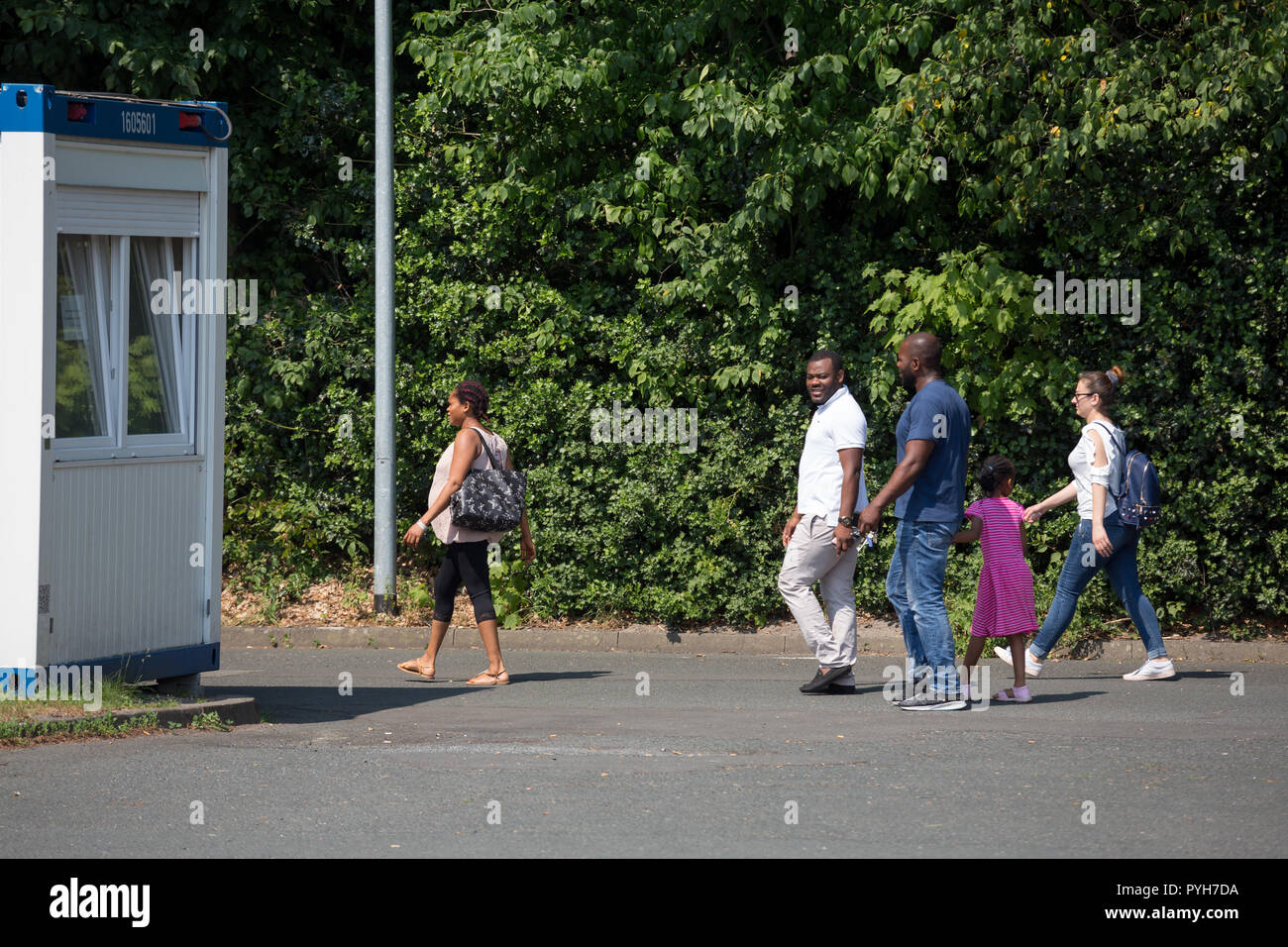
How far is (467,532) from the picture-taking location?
372 inches

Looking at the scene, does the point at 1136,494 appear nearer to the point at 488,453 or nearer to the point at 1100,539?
the point at 1100,539

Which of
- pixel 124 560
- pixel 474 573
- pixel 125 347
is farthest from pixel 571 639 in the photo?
pixel 125 347

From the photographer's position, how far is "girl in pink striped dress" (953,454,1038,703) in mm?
8805

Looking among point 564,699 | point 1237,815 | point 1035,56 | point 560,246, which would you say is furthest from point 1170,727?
point 560,246

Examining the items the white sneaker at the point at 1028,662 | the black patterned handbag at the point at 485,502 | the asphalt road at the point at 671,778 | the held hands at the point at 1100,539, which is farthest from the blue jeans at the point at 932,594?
the black patterned handbag at the point at 485,502

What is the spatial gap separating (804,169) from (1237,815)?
669 centimetres

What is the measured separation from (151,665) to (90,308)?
6.12 ft

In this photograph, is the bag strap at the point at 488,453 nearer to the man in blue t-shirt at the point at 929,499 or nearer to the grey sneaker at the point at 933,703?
the man in blue t-shirt at the point at 929,499

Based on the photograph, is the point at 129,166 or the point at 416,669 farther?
the point at 416,669

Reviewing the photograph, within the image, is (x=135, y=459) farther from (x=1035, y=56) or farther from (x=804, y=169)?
(x=1035, y=56)

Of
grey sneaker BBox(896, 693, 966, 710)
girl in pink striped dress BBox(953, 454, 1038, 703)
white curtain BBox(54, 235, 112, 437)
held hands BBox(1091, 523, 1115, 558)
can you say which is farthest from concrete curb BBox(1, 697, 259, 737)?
held hands BBox(1091, 523, 1115, 558)

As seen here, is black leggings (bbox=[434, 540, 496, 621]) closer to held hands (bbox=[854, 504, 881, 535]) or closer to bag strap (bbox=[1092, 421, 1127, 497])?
held hands (bbox=[854, 504, 881, 535])

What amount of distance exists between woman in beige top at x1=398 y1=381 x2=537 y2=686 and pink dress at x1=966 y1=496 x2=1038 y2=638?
2.83 meters

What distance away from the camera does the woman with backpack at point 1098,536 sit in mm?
9289
